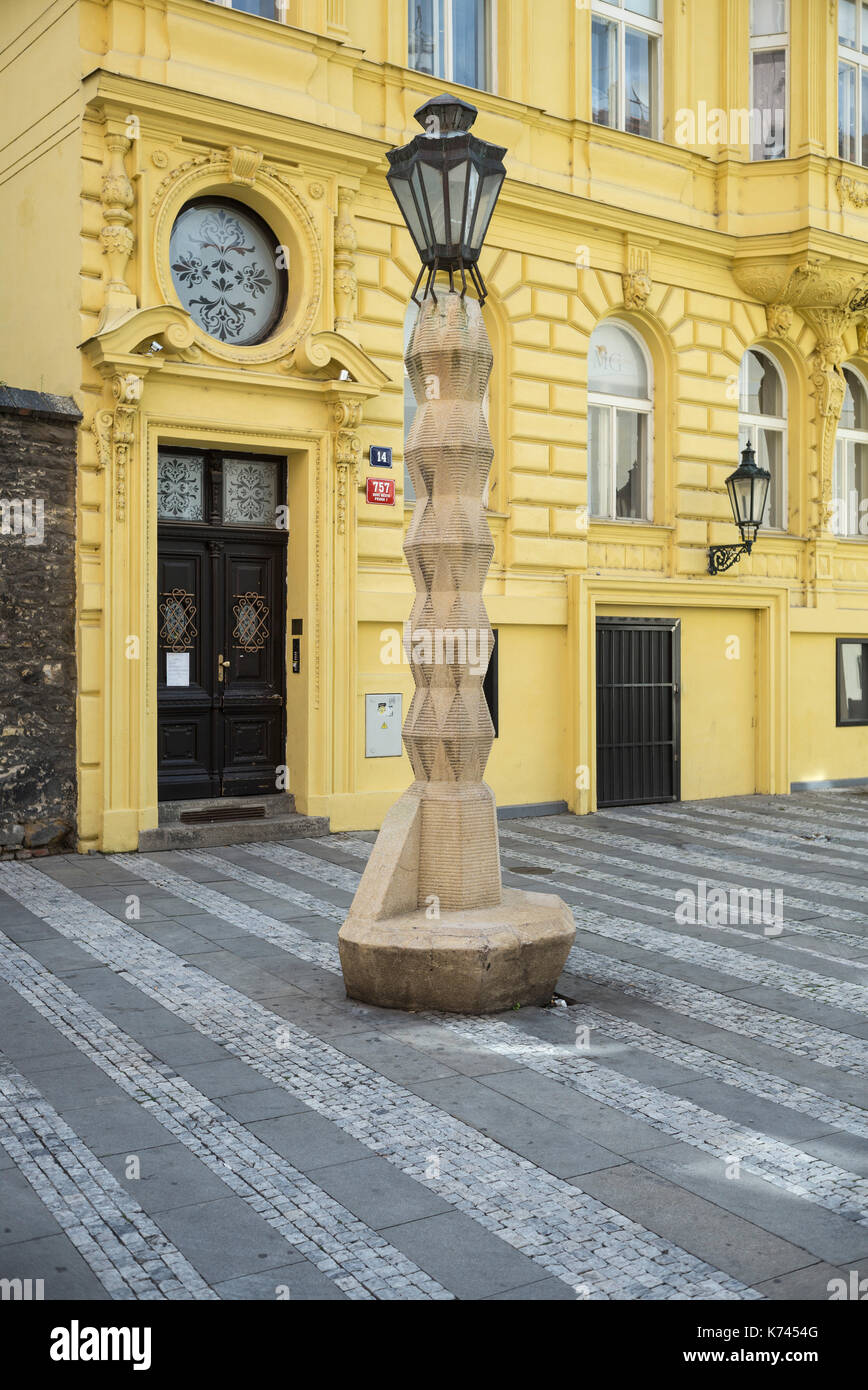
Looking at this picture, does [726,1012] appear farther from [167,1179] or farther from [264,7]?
[264,7]

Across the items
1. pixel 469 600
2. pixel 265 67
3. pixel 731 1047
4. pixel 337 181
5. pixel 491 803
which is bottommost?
pixel 731 1047

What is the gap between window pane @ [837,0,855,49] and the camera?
16.4 m

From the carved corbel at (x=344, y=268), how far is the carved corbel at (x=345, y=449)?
769 mm

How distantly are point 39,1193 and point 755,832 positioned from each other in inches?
383

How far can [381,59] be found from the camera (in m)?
12.8

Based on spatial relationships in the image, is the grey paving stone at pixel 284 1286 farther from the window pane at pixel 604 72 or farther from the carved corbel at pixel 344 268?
the window pane at pixel 604 72

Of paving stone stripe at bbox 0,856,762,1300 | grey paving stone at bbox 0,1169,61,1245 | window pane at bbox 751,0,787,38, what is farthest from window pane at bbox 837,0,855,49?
grey paving stone at bbox 0,1169,61,1245

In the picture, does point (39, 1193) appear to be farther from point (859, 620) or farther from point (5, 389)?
point (859, 620)

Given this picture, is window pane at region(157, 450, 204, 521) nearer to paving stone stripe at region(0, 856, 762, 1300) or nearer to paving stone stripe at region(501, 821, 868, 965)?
paving stone stripe at region(501, 821, 868, 965)

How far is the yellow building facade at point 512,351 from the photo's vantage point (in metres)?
11.0

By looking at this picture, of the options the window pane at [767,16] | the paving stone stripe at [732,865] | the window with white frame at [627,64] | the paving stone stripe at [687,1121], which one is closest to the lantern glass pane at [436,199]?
the paving stone stripe at [687,1121]

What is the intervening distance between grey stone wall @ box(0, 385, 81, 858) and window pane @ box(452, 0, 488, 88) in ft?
20.2

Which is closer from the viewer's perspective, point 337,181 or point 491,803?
point 491,803

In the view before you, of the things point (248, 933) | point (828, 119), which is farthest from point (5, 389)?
point (828, 119)
